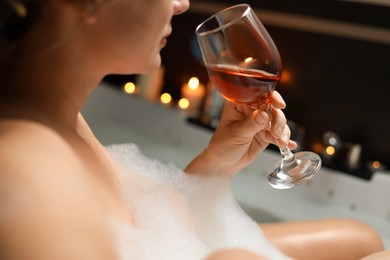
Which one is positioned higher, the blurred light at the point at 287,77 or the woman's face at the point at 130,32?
the woman's face at the point at 130,32

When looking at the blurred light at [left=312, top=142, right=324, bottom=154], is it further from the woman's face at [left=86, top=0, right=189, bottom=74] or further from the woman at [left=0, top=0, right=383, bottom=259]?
the woman's face at [left=86, top=0, right=189, bottom=74]

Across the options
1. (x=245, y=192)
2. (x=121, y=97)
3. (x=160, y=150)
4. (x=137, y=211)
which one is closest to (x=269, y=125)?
(x=137, y=211)

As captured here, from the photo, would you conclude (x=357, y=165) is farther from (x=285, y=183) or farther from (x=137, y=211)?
(x=137, y=211)

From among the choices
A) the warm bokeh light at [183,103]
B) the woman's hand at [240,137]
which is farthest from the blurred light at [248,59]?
the warm bokeh light at [183,103]

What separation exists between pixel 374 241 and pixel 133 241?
0.60 meters

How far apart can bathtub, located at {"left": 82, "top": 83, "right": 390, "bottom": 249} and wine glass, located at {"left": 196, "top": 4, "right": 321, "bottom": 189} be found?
99cm

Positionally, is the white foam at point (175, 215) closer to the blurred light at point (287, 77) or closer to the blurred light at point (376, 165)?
the blurred light at point (376, 165)

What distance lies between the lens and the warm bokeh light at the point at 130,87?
288cm

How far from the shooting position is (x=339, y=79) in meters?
2.24

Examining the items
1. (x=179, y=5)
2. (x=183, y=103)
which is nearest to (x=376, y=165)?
(x=183, y=103)

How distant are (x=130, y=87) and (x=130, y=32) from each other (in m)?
2.23

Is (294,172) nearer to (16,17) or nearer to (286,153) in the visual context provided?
(286,153)

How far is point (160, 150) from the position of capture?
7.91ft

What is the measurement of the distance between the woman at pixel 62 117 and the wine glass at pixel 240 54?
4.2 inches
